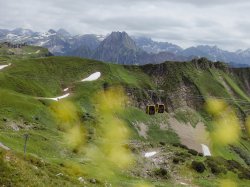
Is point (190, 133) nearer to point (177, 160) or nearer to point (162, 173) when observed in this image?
point (177, 160)

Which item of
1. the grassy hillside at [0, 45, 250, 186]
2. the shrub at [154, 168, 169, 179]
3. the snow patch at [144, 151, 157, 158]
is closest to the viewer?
the grassy hillside at [0, 45, 250, 186]

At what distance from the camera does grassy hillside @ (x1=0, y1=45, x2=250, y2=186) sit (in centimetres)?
5766

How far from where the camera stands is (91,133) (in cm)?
12612

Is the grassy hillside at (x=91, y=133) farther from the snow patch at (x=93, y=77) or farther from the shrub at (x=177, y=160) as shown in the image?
the snow patch at (x=93, y=77)

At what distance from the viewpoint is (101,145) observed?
99.1m

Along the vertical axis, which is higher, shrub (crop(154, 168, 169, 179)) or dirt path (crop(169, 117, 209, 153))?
shrub (crop(154, 168, 169, 179))

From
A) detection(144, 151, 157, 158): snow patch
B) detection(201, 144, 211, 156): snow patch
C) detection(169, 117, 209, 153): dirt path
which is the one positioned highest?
detection(144, 151, 157, 158): snow patch

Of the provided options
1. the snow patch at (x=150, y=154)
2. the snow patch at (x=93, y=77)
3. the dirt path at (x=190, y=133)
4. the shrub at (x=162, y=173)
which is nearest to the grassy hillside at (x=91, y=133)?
the shrub at (x=162, y=173)

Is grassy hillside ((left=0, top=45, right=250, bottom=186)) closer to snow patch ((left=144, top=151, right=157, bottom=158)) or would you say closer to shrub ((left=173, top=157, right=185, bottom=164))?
shrub ((left=173, top=157, right=185, bottom=164))

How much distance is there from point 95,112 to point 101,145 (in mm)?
53210

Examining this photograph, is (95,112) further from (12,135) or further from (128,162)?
(12,135)

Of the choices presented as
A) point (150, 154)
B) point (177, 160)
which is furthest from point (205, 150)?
point (177, 160)

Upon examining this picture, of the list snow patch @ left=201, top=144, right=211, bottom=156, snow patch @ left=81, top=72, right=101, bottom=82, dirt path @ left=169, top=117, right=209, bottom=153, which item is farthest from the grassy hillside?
snow patch @ left=201, top=144, right=211, bottom=156

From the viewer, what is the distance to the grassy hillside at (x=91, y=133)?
2270 inches
